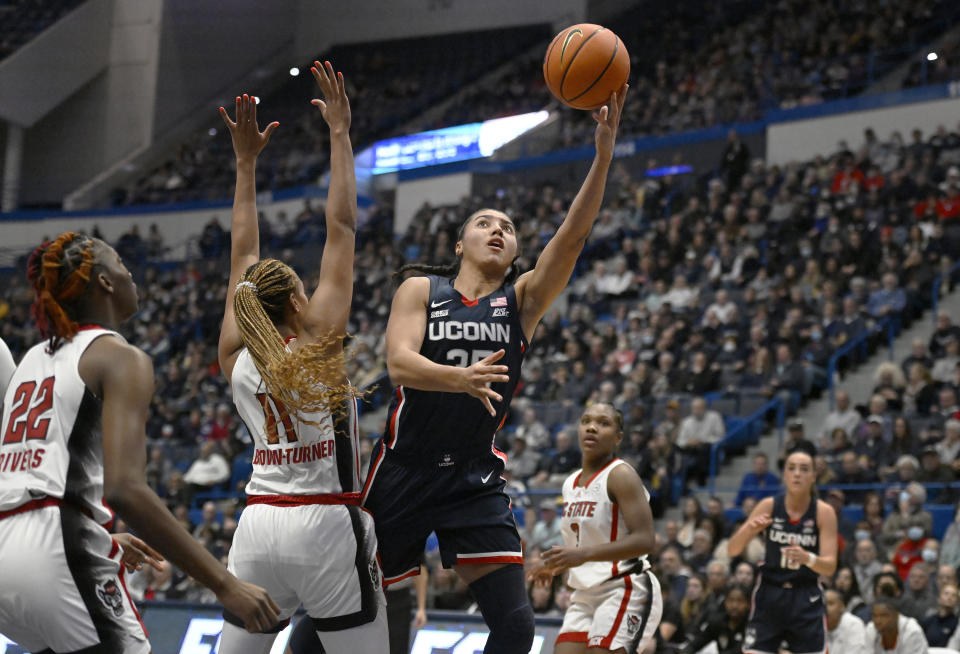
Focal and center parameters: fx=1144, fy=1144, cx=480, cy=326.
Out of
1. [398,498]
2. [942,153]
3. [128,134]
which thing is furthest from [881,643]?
[128,134]

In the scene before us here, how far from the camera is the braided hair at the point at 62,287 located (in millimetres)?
3121

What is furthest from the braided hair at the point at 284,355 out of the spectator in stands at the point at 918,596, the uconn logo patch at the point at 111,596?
the spectator in stands at the point at 918,596

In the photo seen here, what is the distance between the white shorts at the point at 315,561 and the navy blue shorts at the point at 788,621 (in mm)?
3942

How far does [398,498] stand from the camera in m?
4.25

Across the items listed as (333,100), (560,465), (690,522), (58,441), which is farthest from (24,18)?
(58,441)

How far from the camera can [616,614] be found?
569 centimetres

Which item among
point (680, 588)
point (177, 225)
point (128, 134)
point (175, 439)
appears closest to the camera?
point (680, 588)

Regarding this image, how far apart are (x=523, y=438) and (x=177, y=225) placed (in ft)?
50.0

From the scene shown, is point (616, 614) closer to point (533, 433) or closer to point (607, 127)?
point (607, 127)

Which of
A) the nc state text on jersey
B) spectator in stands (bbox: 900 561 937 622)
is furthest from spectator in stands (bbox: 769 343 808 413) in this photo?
the nc state text on jersey

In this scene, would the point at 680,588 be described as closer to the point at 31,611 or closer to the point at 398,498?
the point at 398,498

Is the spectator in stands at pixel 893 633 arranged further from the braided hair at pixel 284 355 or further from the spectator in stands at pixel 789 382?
the braided hair at pixel 284 355

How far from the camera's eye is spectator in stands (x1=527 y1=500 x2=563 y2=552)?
11.4 meters

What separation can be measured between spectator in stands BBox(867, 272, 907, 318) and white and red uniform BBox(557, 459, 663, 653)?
30.1 feet
